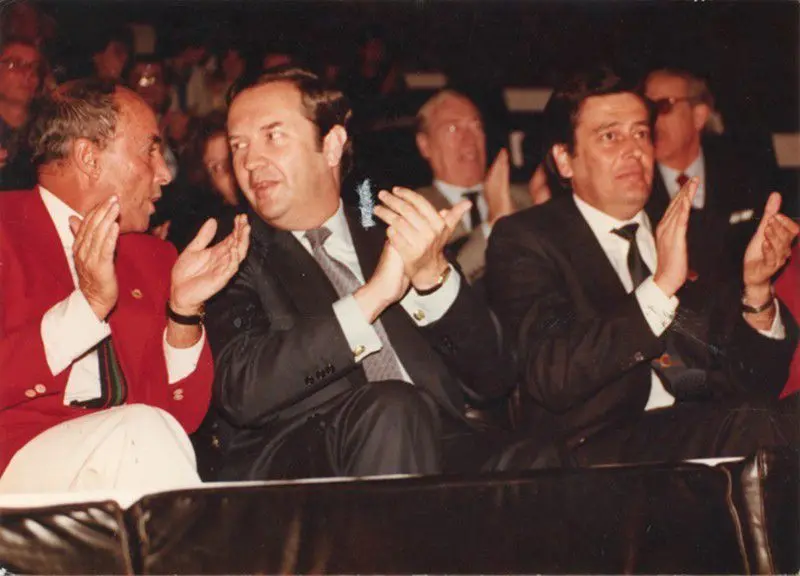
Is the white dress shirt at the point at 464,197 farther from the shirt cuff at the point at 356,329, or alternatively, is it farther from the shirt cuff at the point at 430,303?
the shirt cuff at the point at 356,329

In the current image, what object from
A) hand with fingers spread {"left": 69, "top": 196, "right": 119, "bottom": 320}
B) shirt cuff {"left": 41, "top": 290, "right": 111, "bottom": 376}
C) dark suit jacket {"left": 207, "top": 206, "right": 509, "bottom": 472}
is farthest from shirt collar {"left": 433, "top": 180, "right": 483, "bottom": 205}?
shirt cuff {"left": 41, "top": 290, "right": 111, "bottom": 376}

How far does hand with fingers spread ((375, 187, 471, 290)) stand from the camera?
309 centimetres

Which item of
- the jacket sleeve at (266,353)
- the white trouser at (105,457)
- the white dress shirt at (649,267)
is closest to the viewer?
the white trouser at (105,457)

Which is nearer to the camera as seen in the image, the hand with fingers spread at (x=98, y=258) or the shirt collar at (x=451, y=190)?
the hand with fingers spread at (x=98, y=258)

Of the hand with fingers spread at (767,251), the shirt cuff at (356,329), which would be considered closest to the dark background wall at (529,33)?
the hand with fingers spread at (767,251)

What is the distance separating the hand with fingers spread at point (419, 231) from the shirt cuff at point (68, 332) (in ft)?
2.73

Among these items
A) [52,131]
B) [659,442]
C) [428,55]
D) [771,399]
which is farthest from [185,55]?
[771,399]

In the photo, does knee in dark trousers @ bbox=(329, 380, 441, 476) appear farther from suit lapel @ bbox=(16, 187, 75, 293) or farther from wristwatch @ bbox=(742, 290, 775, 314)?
wristwatch @ bbox=(742, 290, 775, 314)

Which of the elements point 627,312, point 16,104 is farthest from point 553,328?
point 16,104

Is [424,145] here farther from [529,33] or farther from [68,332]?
[68,332]

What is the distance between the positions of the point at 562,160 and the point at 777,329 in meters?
0.79

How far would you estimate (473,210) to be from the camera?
3.31m

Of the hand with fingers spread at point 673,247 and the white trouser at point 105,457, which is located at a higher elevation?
the hand with fingers spread at point 673,247

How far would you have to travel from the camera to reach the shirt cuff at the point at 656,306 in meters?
3.21
